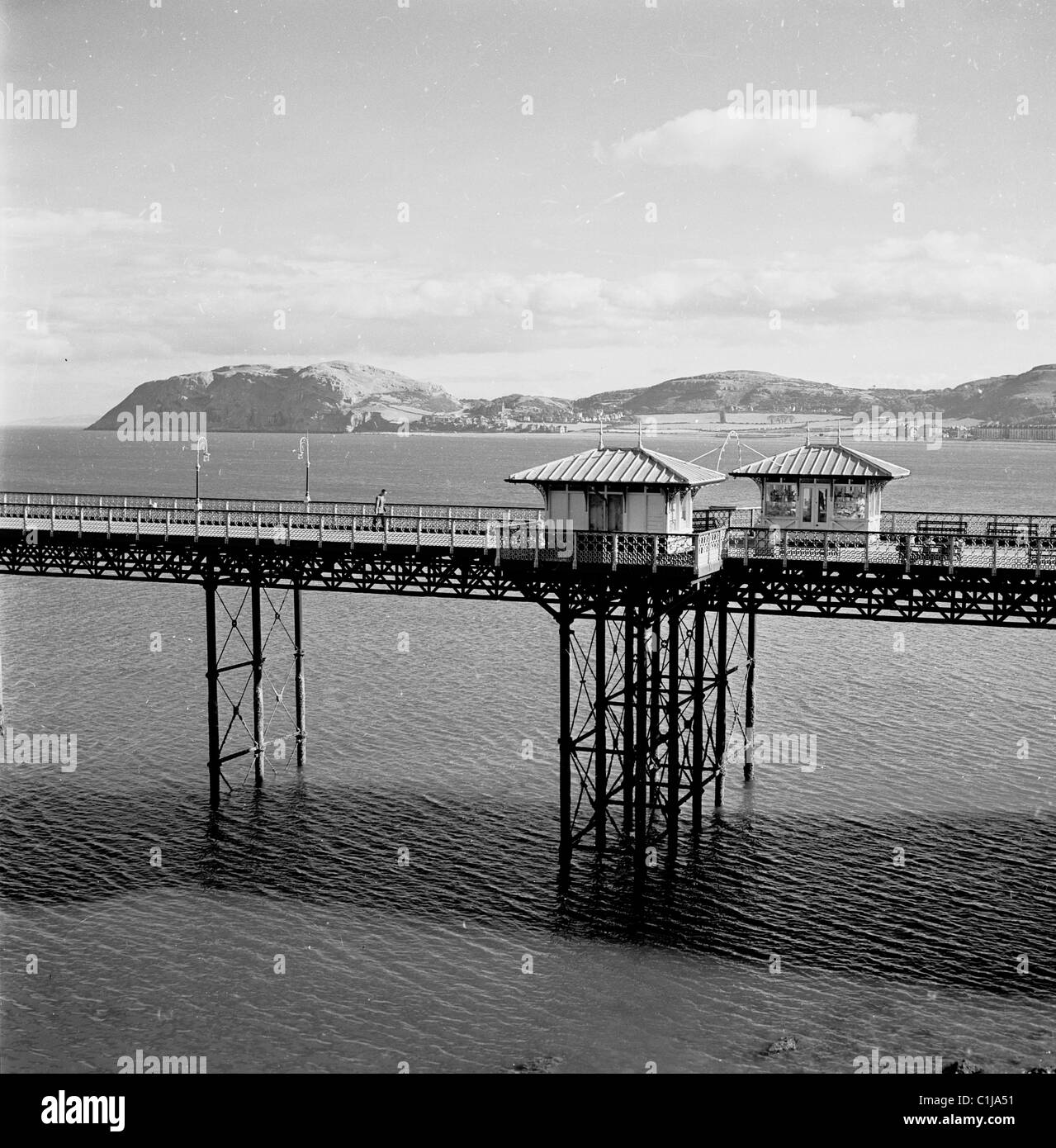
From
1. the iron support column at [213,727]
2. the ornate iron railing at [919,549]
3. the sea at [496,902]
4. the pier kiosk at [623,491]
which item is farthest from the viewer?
the iron support column at [213,727]

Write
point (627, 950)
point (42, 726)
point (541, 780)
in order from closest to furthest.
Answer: point (627, 950) < point (541, 780) < point (42, 726)

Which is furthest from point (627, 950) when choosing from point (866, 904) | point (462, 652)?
point (462, 652)

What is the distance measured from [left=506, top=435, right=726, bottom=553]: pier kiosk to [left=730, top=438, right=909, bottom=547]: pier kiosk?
3.90 m

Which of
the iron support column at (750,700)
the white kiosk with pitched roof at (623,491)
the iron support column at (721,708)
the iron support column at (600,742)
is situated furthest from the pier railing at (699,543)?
the iron support column at (750,700)

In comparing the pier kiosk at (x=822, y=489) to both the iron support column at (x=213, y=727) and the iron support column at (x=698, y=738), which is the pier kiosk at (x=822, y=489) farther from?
the iron support column at (x=213, y=727)

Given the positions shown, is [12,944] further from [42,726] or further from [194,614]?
[194,614]

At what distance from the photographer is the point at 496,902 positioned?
3819 centimetres

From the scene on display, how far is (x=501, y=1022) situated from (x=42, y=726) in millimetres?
32577

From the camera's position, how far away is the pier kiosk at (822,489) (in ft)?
148

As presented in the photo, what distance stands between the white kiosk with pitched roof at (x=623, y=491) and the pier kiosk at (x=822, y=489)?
397cm

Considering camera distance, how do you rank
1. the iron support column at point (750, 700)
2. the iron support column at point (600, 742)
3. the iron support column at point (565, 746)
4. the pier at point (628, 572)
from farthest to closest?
the iron support column at point (750, 700) < the iron support column at point (600, 742) < the iron support column at point (565, 746) < the pier at point (628, 572)

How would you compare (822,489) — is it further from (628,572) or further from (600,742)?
(600,742)
